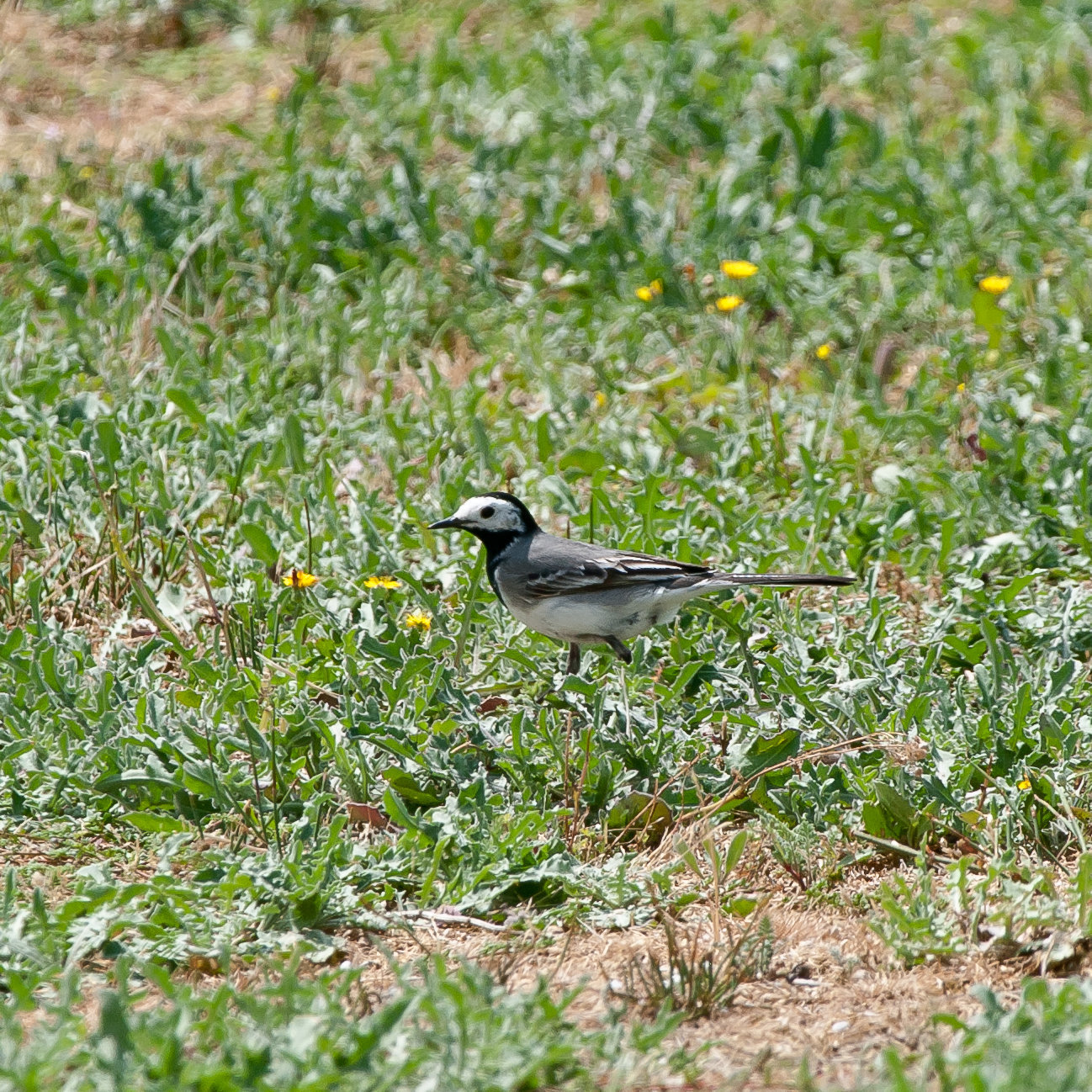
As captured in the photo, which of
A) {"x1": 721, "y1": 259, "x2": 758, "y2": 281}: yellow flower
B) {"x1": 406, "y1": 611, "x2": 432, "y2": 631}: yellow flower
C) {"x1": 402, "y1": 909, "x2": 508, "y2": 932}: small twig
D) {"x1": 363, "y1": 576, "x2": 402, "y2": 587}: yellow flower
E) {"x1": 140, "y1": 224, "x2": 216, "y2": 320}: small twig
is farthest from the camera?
{"x1": 721, "y1": 259, "x2": 758, "y2": 281}: yellow flower

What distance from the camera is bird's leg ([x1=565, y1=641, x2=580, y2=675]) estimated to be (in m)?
5.58

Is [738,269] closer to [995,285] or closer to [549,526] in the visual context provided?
[995,285]

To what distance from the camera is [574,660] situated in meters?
5.62

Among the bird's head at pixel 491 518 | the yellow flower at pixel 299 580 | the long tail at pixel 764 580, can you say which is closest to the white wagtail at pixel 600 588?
the long tail at pixel 764 580

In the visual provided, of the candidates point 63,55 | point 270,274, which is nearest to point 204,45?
point 63,55

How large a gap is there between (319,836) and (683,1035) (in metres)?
1.32

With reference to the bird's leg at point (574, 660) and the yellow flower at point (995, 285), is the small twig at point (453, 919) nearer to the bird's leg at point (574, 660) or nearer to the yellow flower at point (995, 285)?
the bird's leg at point (574, 660)

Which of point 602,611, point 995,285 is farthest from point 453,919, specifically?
point 995,285

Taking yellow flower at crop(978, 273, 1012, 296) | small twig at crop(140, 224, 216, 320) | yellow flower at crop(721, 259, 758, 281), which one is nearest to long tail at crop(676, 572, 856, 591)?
yellow flower at crop(721, 259, 758, 281)

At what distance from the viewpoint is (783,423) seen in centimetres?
725

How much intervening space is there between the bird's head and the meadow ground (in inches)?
9.6

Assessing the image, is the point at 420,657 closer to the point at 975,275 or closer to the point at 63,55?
the point at 975,275

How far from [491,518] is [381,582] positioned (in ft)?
1.60

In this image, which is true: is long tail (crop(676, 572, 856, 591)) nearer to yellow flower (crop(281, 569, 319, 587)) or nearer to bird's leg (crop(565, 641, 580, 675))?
bird's leg (crop(565, 641, 580, 675))
